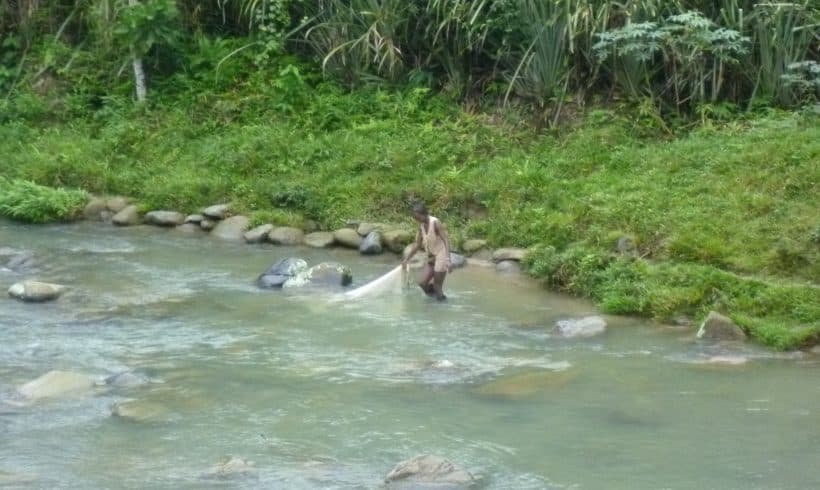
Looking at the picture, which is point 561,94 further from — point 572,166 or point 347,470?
point 347,470

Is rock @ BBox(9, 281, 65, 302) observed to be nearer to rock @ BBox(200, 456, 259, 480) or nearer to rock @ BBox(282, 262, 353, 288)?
rock @ BBox(282, 262, 353, 288)

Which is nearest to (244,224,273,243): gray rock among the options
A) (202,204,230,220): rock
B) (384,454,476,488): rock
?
(202,204,230,220): rock

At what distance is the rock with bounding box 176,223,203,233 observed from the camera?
15.3 meters

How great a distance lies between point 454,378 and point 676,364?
173cm

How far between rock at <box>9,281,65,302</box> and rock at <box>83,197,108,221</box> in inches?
151

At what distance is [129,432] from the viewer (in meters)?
8.27

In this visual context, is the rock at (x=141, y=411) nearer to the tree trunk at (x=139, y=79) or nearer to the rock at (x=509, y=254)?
the rock at (x=509, y=254)

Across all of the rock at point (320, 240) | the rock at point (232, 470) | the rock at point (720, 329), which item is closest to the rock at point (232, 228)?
the rock at point (320, 240)

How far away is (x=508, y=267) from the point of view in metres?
13.1

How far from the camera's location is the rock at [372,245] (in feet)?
46.3

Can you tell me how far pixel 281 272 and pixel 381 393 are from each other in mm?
3734

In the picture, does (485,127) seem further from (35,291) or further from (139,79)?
(35,291)

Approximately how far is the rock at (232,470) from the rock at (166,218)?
8.09m

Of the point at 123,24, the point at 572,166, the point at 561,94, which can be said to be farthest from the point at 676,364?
the point at 123,24
